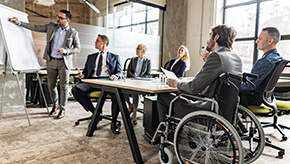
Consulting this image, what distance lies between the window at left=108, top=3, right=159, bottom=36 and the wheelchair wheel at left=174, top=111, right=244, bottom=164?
4.83 meters

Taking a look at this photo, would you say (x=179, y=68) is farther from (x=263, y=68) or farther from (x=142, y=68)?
(x=263, y=68)

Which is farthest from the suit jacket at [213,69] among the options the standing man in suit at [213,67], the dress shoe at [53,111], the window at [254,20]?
the window at [254,20]

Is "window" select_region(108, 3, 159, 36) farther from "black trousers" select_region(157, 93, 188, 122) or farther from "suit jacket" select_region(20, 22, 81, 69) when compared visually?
"black trousers" select_region(157, 93, 188, 122)

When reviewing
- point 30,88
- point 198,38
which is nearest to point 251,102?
point 30,88

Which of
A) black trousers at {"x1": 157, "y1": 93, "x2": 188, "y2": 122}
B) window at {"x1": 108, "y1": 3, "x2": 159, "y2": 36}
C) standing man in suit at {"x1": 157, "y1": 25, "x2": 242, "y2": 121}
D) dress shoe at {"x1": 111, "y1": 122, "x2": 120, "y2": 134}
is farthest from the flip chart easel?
window at {"x1": 108, "y1": 3, "x2": 159, "y2": 36}

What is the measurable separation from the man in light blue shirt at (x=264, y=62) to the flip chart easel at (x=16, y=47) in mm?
2701

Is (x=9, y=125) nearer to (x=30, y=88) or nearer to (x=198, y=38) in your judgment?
(x=30, y=88)

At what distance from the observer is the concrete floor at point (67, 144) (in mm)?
1864

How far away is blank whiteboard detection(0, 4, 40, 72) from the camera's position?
105 inches

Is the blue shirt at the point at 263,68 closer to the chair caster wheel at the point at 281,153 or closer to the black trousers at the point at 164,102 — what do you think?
the chair caster wheel at the point at 281,153

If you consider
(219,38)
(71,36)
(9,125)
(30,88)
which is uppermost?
(71,36)

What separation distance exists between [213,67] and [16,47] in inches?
104

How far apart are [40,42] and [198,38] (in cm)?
443

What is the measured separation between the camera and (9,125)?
2777 mm
